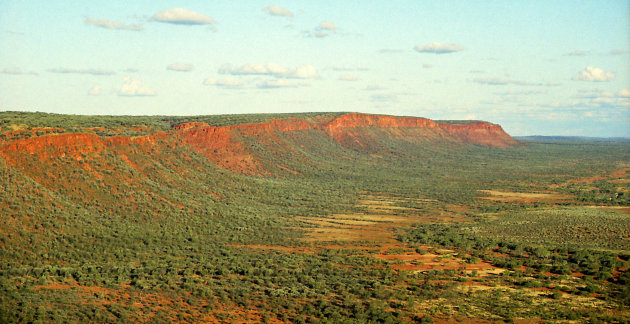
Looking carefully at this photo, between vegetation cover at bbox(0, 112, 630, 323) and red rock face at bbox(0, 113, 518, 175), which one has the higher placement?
Result: red rock face at bbox(0, 113, 518, 175)

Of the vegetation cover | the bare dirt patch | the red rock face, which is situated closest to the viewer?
the vegetation cover

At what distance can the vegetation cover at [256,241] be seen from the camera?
104ft

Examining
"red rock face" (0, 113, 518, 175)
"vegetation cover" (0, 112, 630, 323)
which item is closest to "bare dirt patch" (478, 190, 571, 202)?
"vegetation cover" (0, 112, 630, 323)

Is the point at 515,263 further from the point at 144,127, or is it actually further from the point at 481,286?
the point at 144,127

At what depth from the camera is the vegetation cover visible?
31.6m

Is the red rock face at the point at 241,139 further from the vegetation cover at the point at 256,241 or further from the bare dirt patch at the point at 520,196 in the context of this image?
the bare dirt patch at the point at 520,196

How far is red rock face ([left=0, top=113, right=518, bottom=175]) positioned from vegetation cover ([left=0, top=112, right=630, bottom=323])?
27cm

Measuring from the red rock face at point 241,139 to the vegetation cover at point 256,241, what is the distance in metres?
0.27

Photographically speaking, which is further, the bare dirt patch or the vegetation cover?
the bare dirt patch

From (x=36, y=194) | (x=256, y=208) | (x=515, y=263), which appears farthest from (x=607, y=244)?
(x=36, y=194)

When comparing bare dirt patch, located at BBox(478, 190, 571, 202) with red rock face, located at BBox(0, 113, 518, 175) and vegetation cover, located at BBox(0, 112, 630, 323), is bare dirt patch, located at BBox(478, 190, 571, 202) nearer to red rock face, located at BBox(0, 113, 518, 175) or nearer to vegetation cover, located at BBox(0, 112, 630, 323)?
vegetation cover, located at BBox(0, 112, 630, 323)

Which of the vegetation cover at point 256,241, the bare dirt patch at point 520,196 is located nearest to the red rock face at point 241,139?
Answer: the vegetation cover at point 256,241

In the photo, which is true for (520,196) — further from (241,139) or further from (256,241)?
(256,241)

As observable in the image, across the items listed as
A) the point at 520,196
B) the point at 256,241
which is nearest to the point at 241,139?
the point at 520,196
